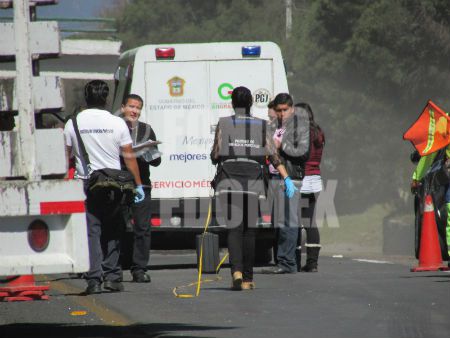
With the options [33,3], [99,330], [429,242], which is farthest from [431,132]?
[33,3]

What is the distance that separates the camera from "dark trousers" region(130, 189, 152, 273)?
12.8m

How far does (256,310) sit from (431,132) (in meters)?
4.51

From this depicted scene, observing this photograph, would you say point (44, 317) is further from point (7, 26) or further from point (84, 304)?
point (7, 26)

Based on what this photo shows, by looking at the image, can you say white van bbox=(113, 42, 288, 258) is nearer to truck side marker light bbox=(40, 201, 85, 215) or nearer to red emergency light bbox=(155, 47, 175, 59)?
red emergency light bbox=(155, 47, 175, 59)

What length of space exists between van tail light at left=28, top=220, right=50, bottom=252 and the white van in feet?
26.6

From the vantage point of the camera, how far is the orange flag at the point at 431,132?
44.0ft

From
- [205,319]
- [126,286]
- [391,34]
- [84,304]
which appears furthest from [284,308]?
[391,34]

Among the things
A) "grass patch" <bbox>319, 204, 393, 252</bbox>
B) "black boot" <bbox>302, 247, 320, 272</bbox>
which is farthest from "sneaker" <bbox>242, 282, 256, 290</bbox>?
"grass patch" <bbox>319, 204, 393, 252</bbox>

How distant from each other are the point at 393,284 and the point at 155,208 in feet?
14.4

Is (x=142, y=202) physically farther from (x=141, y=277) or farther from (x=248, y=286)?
(x=248, y=286)

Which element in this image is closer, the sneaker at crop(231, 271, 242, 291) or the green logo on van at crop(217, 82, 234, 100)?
the sneaker at crop(231, 271, 242, 291)

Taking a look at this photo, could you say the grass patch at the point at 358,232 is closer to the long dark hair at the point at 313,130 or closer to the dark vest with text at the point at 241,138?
the long dark hair at the point at 313,130

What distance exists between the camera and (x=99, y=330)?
852 cm

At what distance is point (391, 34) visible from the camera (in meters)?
40.4
